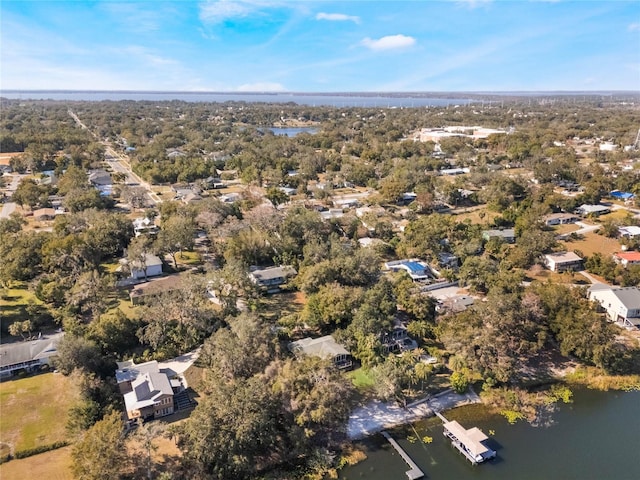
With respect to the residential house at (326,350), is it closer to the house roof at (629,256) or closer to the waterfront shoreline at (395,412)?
the waterfront shoreline at (395,412)

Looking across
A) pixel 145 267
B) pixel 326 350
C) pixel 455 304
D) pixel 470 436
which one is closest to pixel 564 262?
pixel 455 304

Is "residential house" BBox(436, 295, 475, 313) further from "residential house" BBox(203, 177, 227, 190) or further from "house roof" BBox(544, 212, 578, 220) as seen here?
"residential house" BBox(203, 177, 227, 190)

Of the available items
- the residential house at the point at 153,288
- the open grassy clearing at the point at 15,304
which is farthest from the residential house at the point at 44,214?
the residential house at the point at 153,288

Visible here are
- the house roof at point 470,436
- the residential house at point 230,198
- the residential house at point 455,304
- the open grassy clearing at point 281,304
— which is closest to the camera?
the house roof at point 470,436

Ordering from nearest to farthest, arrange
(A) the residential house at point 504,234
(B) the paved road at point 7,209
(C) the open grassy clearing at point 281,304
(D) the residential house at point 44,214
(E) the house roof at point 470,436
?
1. (E) the house roof at point 470,436
2. (C) the open grassy clearing at point 281,304
3. (A) the residential house at point 504,234
4. (D) the residential house at point 44,214
5. (B) the paved road at point 7,209

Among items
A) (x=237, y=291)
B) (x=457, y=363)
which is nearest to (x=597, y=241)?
(x=457, y=363)

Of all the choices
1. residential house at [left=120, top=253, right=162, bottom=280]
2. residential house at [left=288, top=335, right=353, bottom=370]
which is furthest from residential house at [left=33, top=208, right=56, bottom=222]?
residential house at [left=288, top=335, right=353, bottom=370]
